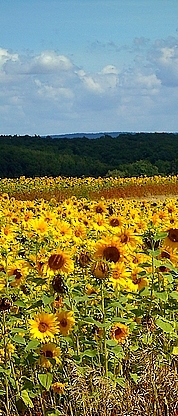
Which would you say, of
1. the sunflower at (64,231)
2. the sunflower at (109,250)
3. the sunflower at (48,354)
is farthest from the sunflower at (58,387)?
the sunflower at (64,231)


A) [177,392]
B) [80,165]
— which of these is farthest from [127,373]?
[80,165]

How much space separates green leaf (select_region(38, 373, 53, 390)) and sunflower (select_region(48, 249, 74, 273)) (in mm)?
481

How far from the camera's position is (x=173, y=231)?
392cm

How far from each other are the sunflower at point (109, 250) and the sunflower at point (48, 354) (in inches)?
17.7

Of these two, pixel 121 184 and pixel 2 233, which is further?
pixel 121 184

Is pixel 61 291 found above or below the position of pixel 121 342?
above

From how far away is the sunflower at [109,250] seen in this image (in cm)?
346

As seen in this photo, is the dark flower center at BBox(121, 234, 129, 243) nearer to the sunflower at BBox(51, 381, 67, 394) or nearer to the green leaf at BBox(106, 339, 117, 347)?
the green leaf at BBox(106, 339, 117, 347)

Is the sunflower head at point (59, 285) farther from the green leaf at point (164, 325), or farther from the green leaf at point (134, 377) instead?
the green leaf at point (134, 377)

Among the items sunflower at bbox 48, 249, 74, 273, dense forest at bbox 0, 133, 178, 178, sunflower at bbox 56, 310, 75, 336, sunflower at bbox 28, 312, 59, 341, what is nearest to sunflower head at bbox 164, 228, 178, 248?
sunflower at bbox 48, 249, 74, 273

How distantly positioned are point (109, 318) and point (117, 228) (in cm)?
92

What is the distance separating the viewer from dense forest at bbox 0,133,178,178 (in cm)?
3388

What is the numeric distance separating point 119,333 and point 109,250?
1.61 feet

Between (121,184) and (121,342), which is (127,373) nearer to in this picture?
(121,342)
